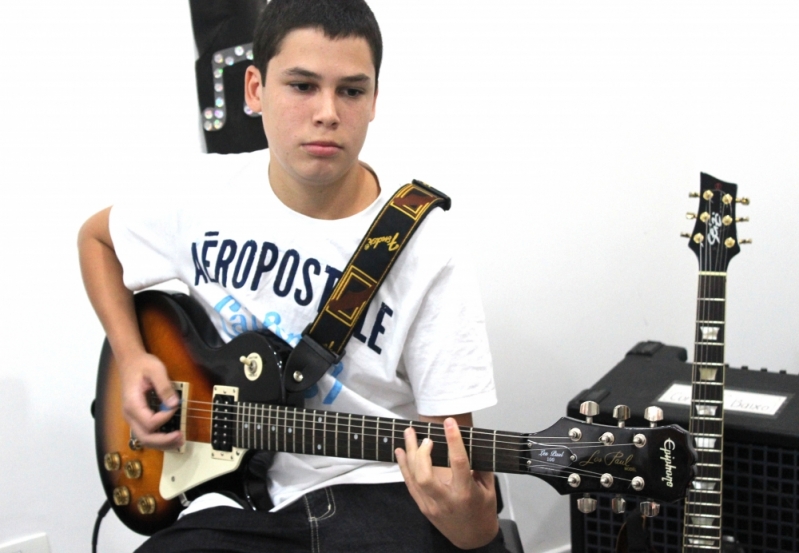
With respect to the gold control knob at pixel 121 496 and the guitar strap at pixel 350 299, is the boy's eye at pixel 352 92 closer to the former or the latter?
the guitar strap at pixel 350 299

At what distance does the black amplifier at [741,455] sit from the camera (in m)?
1.20

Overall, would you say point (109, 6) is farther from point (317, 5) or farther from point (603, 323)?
point (603, 323)

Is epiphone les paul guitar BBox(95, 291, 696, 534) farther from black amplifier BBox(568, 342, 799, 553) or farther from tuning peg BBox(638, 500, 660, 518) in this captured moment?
black amplifier BBox(568, 342, 799, 553)

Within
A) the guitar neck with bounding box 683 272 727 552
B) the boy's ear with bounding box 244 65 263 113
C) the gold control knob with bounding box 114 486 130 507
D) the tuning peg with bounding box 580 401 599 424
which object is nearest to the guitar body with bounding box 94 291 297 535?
the gold control knob with bounding box 114 486 130 507

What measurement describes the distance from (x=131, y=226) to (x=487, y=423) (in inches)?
33.7

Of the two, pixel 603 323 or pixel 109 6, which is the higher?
pixel 109 6

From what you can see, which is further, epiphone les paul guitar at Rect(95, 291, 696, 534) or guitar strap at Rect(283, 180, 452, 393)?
Answer: guitar strap at Rect(283, 180, 452, 393)

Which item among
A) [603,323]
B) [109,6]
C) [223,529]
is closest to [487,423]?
[603,323]

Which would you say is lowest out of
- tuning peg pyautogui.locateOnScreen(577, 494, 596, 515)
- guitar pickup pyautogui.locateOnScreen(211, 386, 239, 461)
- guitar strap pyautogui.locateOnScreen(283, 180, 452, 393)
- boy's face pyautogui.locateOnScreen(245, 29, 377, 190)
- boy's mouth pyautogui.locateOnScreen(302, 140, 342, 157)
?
tuning peg pyautogui.locateOnScreen(577, 494, 596, 515)

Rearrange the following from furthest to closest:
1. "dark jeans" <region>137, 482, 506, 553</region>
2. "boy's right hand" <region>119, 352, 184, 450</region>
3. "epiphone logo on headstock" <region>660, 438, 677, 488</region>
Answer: "boy's right hand" <region>119, 352, 184, 450</region> → "dark jeans" <region>137, 482, 506, 553</region> → "epiphone logo on headstock" <region>660, 438, 677, 488</region>

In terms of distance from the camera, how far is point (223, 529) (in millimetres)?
1118

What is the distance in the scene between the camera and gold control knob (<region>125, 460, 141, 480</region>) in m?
1.29

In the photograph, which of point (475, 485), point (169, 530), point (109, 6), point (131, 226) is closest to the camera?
point (475, 485)

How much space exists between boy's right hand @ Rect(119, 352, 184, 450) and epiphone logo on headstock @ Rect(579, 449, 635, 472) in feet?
1.93
